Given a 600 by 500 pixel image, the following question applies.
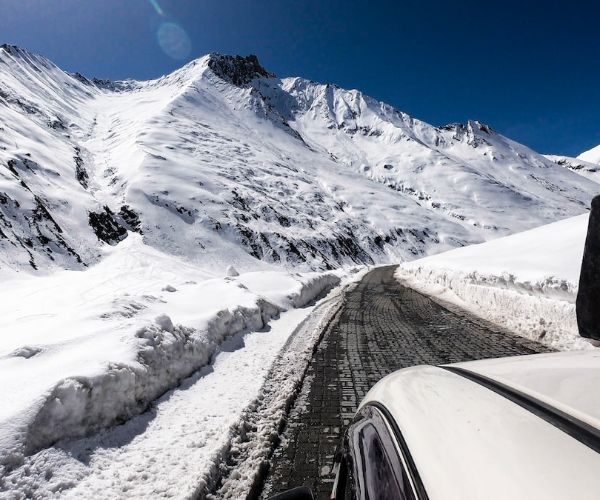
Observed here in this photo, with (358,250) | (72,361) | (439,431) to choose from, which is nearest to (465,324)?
(72,361)

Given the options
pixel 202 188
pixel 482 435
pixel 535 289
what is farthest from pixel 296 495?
pixel 202 188

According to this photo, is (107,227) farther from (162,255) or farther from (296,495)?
(296,495)

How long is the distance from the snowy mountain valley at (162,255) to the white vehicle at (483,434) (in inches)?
79.5

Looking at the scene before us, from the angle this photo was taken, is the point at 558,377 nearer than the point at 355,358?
Yes

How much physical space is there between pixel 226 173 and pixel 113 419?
270 feet

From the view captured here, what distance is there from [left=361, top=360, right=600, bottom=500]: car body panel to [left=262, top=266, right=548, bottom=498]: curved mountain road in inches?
71.4

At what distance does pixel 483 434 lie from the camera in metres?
1.20

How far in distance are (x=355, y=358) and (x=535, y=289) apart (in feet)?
15.0

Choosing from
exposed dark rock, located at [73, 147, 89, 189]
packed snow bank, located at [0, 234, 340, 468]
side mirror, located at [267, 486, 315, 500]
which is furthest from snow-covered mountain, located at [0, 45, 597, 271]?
side mirror, located at [267, 486, 315, 500]

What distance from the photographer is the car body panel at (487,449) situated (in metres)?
0.91

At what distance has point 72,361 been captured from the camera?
4.36 m

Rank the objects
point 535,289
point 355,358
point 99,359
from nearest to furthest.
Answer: point 99,359, point 355,358, point 535,289

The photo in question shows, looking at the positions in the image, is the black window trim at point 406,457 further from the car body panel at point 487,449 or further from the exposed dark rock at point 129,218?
the exposed dark rock at point 129,218

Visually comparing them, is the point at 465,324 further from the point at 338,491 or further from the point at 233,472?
the point at 338,491
